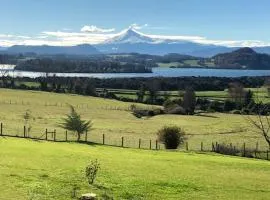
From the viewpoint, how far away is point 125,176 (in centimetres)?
2827

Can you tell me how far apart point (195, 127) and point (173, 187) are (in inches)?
2975

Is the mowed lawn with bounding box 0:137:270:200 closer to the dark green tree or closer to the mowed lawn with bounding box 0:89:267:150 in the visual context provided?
the mowed lawn with bounding box 0:89:267:150

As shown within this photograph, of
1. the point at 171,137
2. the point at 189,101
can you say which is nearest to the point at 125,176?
the point at 171,137

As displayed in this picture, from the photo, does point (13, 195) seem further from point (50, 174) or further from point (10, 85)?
point (10, 85)

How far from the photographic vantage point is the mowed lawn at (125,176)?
Answer: 76.1 ft

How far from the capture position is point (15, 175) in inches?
995

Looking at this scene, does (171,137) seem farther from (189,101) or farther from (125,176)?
(189,101)

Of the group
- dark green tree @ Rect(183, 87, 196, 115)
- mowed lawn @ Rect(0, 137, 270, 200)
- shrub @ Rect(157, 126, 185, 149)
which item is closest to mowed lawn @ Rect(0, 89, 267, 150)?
shrub @ Rect(157, 126, 185, 149)

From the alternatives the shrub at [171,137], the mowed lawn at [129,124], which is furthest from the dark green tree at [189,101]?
the shrub at [171,137]

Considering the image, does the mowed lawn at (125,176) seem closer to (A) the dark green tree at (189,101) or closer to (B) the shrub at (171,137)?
(B) the shrub at (171,137)

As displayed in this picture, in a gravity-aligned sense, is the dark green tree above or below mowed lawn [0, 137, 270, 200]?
below

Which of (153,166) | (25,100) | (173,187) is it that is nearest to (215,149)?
(153,166)

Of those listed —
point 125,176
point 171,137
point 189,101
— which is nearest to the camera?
point 125,176

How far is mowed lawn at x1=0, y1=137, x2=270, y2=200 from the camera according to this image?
76.1 feet
